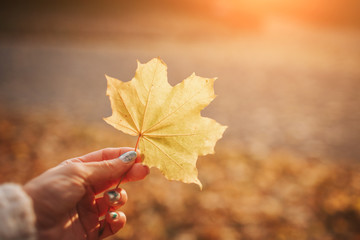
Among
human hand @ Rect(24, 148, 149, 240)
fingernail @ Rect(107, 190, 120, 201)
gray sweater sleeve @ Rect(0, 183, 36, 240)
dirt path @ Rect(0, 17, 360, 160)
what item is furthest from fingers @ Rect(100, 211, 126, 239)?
dirt path @ Rect(0, 17, 360, 160)

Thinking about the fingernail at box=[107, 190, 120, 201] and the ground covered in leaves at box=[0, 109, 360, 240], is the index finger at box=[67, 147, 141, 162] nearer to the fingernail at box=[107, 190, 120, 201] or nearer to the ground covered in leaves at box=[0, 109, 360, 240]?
the fingernail at box=[107, 190, 120, 201]

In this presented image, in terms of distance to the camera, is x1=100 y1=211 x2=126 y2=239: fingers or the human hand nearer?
the human hand

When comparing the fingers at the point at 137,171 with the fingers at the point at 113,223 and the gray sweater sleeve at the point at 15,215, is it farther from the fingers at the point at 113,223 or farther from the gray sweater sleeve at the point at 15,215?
the gray sweater sleeve at the point at 15,215

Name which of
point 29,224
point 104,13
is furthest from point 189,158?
point 104,13

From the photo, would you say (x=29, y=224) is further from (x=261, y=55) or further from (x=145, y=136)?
(x=261, y=55)

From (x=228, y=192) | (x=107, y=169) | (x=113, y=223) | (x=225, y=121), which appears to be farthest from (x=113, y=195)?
(x=225, y=121)
